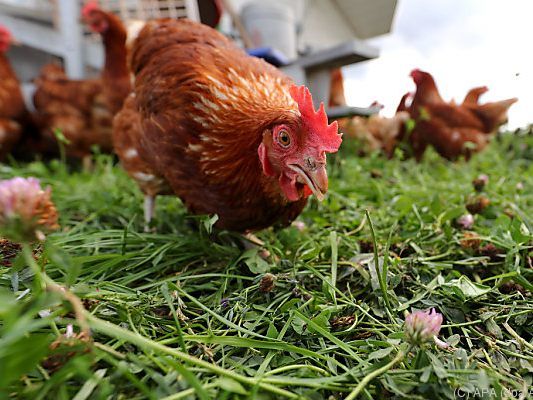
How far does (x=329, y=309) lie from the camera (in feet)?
2.56

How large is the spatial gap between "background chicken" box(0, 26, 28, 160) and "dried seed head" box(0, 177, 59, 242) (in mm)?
3172

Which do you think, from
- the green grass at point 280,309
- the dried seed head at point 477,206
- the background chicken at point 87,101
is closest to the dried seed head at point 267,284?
the green grass at point 280,309

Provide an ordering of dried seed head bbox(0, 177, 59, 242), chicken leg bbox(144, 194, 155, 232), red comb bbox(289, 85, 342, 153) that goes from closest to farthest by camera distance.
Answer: dried seed head bbox(0, 177, 59, 242), red comb bbox(289, 85, 342, 153), chicken leg bbox(144, 194, 155, 232)

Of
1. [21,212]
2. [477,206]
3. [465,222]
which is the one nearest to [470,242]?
[465,222]

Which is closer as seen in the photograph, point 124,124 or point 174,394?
point 174,394

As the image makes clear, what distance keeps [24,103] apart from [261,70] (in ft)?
9.86

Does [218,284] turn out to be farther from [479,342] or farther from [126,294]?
[479,342]

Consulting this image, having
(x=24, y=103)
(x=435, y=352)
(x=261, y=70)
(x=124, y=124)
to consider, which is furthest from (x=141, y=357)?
(x=24, y=103)

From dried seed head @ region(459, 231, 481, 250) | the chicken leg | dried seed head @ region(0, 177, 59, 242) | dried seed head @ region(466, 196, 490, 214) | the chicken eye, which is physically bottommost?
the chicken leg

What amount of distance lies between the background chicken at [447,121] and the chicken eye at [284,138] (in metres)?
2.40

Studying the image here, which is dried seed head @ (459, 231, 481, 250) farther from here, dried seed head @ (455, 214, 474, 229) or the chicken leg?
the chicken leg

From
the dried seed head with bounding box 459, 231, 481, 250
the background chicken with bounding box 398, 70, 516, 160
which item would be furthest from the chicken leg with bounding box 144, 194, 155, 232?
the background chicken with bounding box 398, 70, 516, 160

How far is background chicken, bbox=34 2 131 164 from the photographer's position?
2949mm

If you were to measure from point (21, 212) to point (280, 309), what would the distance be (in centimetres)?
54
